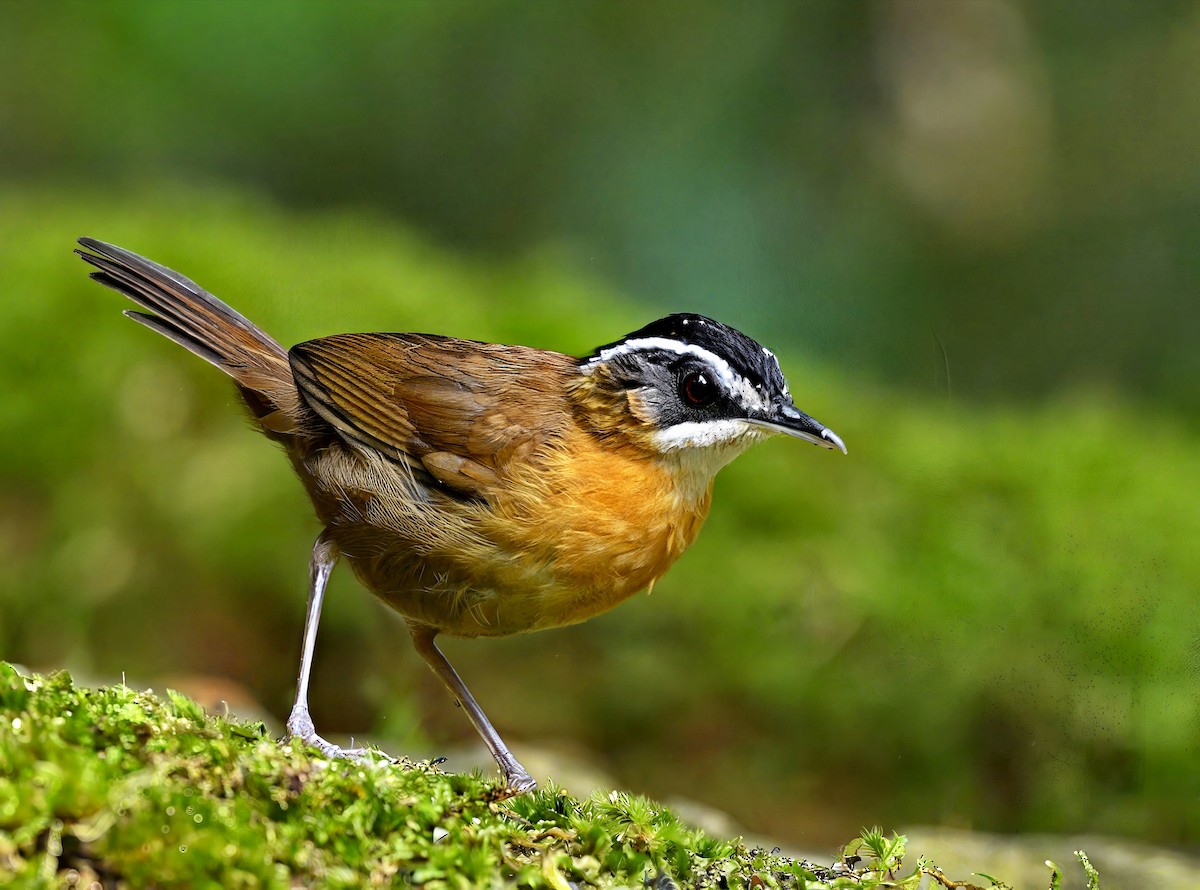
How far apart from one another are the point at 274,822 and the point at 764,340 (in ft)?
11.9

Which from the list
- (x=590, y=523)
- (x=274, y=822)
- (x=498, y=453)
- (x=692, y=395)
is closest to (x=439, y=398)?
(x=498, y=453)

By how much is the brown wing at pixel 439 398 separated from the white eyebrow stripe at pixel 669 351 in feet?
0.62

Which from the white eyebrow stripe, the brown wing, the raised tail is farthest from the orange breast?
the raised tail

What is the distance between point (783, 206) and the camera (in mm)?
6504

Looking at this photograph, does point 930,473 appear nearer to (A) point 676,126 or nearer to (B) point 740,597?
(B) point 740,597

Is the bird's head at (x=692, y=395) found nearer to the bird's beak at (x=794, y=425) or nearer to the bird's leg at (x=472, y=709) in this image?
the bird's beak at (x=794, y=425)

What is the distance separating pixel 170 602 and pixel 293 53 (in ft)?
16.0

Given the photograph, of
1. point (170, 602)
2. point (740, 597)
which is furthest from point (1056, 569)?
point (170, 602)

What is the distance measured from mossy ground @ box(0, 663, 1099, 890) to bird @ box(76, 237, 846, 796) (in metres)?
0.70

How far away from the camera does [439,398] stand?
3719 mm

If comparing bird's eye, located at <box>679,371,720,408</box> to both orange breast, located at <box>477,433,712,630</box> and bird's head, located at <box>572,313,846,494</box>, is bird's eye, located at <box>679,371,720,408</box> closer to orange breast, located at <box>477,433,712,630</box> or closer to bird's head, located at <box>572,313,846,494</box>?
bird's head, located at <box>572,313,846,494</box>

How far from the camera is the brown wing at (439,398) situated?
11.6ft

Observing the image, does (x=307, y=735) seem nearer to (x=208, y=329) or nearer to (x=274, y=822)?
(x=274, y=822)

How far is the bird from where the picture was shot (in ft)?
10.9
